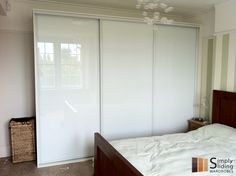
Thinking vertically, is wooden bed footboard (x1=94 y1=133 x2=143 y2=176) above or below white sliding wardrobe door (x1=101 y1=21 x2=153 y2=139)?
below

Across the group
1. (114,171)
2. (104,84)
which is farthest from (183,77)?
(114,171)

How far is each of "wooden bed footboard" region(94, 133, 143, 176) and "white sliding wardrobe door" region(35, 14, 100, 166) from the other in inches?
38.9

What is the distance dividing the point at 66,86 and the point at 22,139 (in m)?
1.05

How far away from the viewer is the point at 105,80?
3.49 metres

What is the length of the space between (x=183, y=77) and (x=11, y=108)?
2.96 m

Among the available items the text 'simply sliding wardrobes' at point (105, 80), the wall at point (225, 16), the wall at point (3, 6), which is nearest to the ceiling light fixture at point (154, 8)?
the text 'simply sliding wardrobes' at point (105, 80)

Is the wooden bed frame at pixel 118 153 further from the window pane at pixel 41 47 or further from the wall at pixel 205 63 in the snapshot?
the window pane at pixel 41 47

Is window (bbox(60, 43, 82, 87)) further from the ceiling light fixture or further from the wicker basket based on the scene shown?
the ceiling light fixture

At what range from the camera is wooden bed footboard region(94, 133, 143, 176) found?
174 centimetres

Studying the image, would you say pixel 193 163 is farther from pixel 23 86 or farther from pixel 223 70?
pixel 23 86

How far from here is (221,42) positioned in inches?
136

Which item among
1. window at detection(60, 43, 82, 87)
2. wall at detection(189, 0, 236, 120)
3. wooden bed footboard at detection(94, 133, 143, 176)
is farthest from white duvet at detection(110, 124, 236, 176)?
window at detection(60, 43, 82, 87)

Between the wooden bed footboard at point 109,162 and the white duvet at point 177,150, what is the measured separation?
18 centimetres

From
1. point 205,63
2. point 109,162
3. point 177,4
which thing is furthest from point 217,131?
point 177,4
